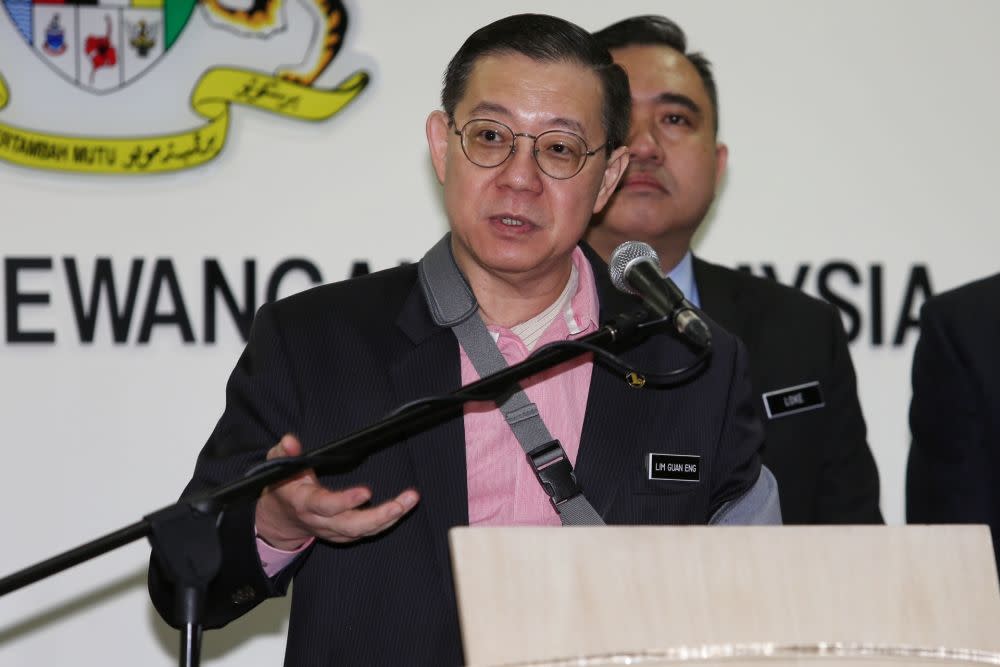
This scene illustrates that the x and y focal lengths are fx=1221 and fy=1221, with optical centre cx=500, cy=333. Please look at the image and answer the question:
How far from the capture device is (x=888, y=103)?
148 inches

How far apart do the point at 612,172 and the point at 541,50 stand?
0.94 ft

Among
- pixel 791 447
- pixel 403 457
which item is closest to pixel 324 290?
pixel 403 457

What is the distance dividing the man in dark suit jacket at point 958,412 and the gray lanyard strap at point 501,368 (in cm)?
108

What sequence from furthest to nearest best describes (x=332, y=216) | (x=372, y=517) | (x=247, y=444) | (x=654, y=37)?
1. (x=332, y=216)
2. (x=654, y=37)
3. (x=247, y=444)
4. (x=372, y=517)

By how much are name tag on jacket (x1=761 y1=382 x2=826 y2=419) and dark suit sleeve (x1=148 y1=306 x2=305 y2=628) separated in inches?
57.7

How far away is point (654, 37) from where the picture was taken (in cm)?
335

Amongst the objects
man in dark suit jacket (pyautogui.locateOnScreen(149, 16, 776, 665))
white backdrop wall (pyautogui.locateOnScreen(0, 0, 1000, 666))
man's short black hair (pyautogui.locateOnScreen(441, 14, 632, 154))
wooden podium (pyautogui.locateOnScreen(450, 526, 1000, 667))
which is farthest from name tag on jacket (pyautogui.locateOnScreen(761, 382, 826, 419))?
wooden podium (pyautogui.locateOnScreen(450, 526, 1000, 667))

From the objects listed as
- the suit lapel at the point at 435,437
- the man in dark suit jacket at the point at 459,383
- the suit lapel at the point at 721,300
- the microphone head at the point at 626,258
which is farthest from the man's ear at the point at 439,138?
the suit lapel at the point at 721,300

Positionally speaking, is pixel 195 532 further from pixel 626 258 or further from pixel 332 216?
pixel 332 216

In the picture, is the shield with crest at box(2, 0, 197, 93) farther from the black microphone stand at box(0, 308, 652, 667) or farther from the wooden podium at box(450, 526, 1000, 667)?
the wooden podium at box(450, 526, 1000, 667)

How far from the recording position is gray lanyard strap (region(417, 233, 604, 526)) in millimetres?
1932

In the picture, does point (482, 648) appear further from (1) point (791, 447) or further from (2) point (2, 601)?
(2) point (2, 601)

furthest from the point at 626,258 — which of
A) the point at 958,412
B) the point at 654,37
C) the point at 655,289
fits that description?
the point at 654,37

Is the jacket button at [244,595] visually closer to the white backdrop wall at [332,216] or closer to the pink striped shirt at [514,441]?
the pink striped shirt at [514,441]
